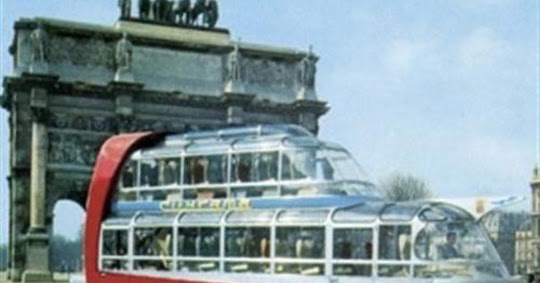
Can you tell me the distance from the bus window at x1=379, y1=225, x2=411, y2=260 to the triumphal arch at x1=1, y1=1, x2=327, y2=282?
95.0ft

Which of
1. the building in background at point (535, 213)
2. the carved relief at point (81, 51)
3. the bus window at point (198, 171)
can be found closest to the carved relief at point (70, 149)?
the carved relief at point (81, 51)

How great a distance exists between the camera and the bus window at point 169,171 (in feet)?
56.3

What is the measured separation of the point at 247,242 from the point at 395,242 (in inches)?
95.0

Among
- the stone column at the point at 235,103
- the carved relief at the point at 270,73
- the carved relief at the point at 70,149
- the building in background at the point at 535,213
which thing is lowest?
the building in background at the point at 535,213

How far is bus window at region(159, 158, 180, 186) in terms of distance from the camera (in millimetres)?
17172

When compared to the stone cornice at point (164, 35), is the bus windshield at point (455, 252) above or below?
below

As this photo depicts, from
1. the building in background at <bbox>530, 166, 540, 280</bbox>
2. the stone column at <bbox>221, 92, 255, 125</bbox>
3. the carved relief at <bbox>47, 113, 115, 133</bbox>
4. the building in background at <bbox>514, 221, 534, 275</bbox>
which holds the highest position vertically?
the stone column at <bbox>221, 92, 255, 125</bbox>

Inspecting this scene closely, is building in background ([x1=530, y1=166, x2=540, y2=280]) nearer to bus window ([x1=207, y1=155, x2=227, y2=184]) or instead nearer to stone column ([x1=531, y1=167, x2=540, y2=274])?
stone column ([x1=531, y1=167, x2=540, y2=274])

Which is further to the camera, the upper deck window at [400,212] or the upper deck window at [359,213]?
the upper deck window at [359,213]

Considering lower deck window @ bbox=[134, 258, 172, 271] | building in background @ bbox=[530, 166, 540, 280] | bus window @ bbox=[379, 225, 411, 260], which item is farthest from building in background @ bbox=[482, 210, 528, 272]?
bus window @ bbox=[379, 225, 411, 260]

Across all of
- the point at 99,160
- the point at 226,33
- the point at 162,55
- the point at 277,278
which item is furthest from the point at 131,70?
the point at 277,278

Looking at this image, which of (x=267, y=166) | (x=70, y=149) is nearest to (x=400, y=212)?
(x=267, y=166)

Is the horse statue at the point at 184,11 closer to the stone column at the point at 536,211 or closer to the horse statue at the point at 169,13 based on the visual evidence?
the horse statue at the point at 169,13

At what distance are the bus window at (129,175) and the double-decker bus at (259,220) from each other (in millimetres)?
23
